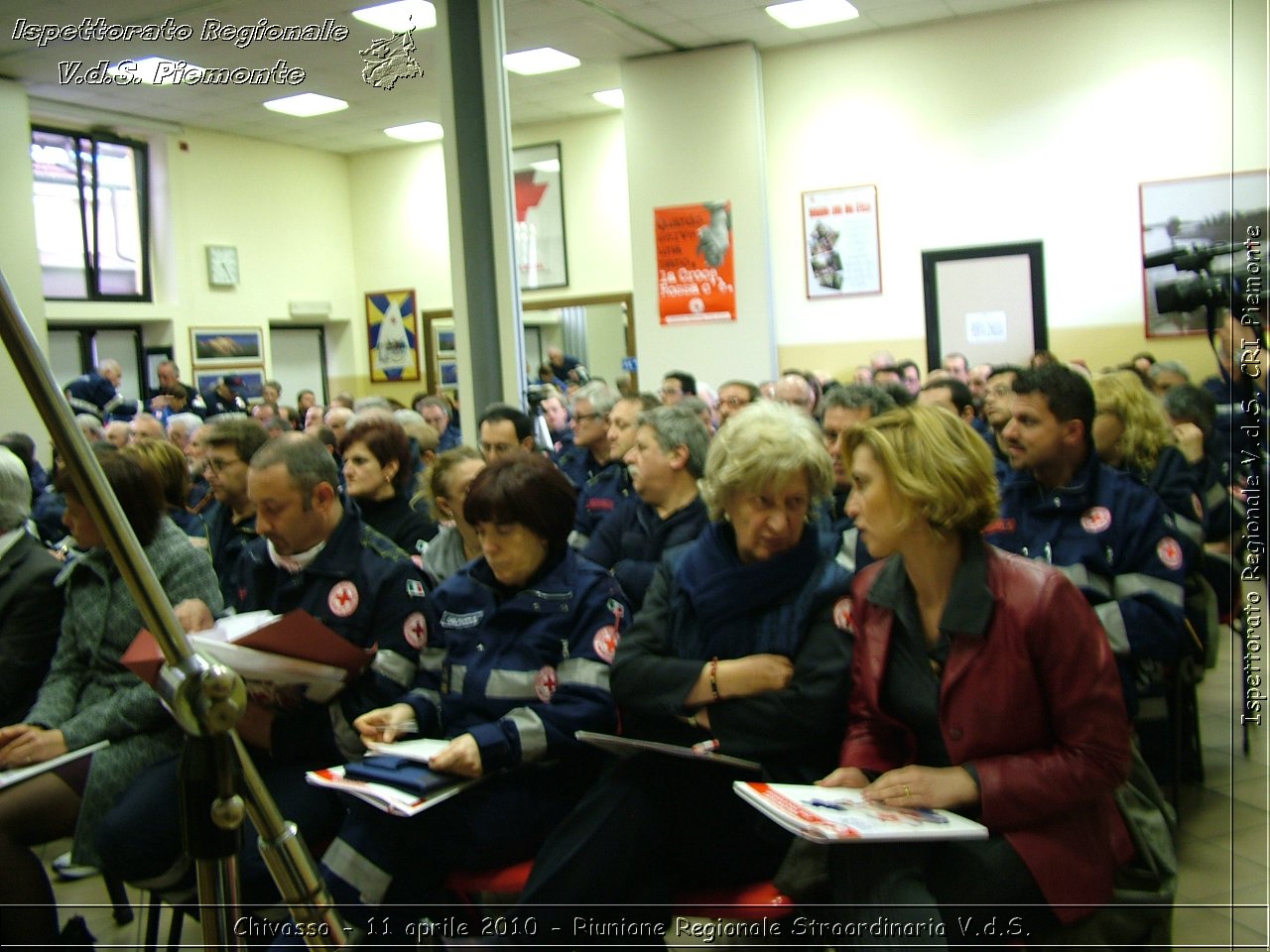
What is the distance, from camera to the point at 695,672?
1924mm

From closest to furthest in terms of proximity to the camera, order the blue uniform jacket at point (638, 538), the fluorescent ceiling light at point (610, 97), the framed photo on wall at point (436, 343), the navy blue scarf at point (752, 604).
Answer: the navy blue scarf at point (752, 604) → the blue uniform jacket at point (638, 538) → the fluorescent ceiling light at point (610, 97) → the framed photo on wall at point (436, 343)

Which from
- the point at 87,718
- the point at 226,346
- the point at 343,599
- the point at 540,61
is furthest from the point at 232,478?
the point at 226,346

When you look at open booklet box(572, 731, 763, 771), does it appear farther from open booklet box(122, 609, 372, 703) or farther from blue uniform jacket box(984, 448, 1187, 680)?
blue uniform jacket box(984, 448, 1187, 680)

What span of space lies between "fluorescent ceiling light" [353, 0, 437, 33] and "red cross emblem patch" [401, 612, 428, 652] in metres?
4.56

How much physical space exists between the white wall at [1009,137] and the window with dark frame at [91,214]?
18.0 ft

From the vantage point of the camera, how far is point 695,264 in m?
8.59

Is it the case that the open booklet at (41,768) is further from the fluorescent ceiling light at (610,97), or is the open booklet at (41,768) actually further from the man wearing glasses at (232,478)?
the fluorescent ceiling light at (610,97)

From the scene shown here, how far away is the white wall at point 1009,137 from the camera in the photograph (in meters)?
7.10

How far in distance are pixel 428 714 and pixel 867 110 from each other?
23.5ft

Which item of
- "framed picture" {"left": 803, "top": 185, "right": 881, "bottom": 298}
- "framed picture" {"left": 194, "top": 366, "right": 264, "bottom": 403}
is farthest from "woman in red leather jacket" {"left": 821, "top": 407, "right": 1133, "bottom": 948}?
"framed picture" {"left": 194, "top": 366, "right": 264, "bottom": 403}

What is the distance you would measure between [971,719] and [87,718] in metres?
1.97

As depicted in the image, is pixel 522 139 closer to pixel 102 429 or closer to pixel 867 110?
pixel 867 110

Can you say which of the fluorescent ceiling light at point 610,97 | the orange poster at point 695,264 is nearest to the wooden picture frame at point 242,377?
the orange poster at point 695,264

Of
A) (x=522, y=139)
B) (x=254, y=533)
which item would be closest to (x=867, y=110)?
(x=522, y=139)
